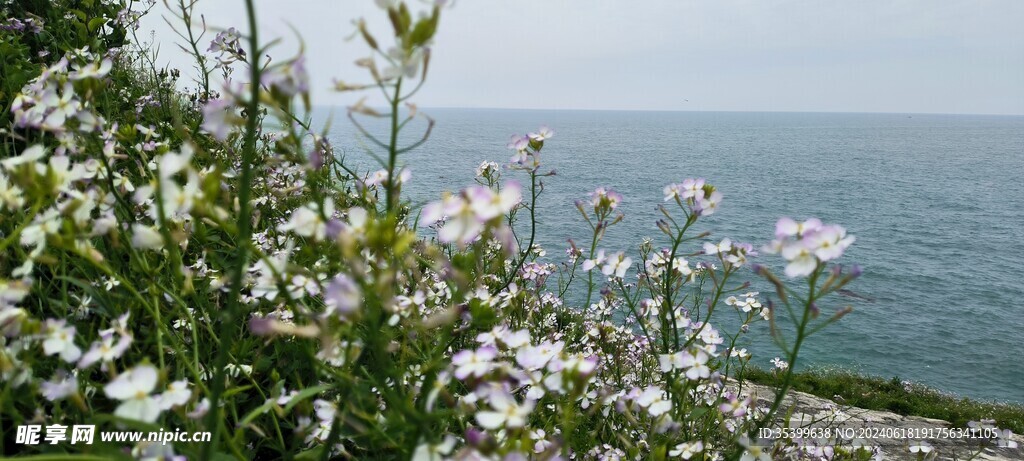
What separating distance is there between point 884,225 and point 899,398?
29.5 meters

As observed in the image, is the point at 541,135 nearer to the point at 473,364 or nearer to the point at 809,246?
the point at 809,246

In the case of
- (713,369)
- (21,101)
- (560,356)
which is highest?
(21,101)

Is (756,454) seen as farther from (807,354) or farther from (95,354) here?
(807,354)

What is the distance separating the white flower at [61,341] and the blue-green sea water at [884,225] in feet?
2.16

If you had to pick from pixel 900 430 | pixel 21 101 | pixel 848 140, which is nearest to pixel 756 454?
pixel 21 101

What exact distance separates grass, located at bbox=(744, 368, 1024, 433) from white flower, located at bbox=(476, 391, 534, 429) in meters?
12.6

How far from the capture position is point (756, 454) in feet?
6.14

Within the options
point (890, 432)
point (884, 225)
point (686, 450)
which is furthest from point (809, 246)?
point (884, 225)

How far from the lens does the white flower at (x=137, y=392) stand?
972 mm

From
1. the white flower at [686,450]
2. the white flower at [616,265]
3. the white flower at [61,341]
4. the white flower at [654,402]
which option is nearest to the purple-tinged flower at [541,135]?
the white flower at [616,265]

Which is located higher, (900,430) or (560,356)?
(560,356)

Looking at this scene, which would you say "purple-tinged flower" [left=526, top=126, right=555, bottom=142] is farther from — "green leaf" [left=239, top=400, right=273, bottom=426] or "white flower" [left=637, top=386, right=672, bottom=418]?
"green leaf" [left=239, top=400, right=273, bottom=426]

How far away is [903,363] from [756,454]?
61.8 feet

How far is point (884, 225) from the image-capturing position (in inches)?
1511
